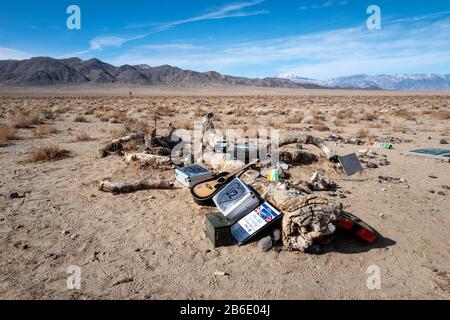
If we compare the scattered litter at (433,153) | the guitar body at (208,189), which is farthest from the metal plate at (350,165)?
Answer: the guitar body at (208,189)

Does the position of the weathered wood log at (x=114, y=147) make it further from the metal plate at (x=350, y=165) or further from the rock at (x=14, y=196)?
the metal plate at (x=350, y=165)

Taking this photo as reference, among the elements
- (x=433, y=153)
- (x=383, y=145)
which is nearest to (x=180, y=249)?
(x=433, y=153)

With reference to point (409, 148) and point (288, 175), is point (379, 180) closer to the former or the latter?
point (288, 175)

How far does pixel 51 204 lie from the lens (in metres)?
5.68

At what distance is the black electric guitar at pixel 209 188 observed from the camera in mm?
5285

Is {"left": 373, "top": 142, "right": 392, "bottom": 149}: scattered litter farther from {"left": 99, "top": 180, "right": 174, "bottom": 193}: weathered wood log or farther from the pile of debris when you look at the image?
{"left": 99, "top": 180, "right": 174, "bottom": 193}: weathered wood log

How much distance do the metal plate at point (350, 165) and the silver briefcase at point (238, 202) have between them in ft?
11.9

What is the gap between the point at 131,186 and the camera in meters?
6.27

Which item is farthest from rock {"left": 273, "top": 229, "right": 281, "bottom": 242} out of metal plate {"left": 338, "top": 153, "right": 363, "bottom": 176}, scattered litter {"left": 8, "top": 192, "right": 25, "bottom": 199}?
scattered litter {"left": 8, "top": 192, "right": 25, "bottom": 199}

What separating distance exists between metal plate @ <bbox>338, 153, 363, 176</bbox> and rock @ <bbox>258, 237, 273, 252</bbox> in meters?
3.91

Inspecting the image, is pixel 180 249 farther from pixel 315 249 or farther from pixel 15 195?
pixel 15 195
